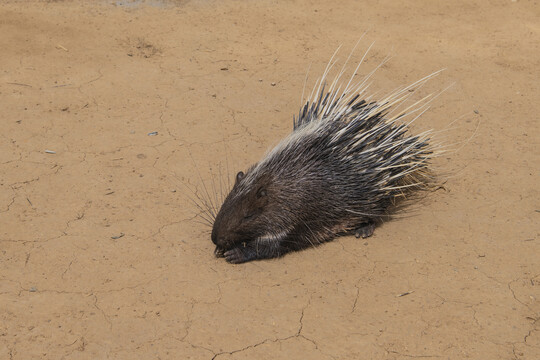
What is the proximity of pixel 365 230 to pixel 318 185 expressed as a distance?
0.55 metres

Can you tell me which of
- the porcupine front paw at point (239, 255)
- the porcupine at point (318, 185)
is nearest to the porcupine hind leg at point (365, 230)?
the porcupine at point (318, 185)

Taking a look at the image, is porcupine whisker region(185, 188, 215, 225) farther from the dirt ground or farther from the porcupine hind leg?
the porcupine hind leg

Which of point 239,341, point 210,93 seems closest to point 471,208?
point 239,341

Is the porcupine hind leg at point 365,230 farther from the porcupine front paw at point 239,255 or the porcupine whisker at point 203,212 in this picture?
the porcupine whisker at point 203,212

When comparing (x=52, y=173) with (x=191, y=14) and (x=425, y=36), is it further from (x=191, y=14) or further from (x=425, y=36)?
(x=425, y=36)

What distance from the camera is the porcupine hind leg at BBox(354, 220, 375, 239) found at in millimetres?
4759

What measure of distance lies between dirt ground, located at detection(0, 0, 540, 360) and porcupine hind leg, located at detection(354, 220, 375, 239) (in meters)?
0.06

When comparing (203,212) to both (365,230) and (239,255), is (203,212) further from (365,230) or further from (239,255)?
(365,230)

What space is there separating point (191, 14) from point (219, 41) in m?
0.82

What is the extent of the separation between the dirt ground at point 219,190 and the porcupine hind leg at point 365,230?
57 mm

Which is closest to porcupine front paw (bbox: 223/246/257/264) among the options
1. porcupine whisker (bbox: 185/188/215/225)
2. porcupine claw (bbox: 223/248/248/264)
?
porcupine claw (bbox: 223/248/248/264)

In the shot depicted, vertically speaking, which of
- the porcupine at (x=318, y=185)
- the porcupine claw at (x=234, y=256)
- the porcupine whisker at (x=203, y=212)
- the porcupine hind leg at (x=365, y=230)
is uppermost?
the porcupine at (x=318, y=185)

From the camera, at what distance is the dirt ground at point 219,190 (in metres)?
3.83

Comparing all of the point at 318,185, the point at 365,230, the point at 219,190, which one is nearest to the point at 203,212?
the point at 219,190
